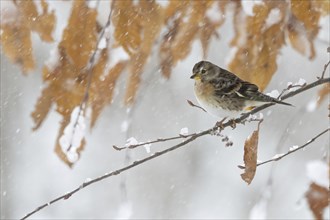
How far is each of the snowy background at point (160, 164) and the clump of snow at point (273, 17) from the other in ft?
32.3

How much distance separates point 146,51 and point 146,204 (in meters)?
11.8

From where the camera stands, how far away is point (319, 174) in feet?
5.43

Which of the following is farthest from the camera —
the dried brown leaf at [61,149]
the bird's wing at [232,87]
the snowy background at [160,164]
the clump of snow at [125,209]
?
the snowy background at [160,164]

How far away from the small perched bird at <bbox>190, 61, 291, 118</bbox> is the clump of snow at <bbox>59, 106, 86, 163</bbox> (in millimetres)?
1078

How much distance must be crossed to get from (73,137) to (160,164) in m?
11.5

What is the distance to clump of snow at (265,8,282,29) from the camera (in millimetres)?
1688

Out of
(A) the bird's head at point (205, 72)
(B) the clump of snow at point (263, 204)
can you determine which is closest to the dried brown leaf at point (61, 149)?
(B) the clump of snow at point (263, 204)

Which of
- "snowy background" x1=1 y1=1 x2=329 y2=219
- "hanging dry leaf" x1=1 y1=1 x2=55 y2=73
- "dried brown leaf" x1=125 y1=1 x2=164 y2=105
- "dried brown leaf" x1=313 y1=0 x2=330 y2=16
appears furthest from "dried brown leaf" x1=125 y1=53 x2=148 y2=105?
"snowy background" x1=1 y1=1 x2=329 y2=219

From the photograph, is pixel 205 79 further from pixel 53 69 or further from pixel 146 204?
pixel 146 204

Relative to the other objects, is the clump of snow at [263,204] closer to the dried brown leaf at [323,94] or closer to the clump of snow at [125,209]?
the dried brown leaf at [323,94]

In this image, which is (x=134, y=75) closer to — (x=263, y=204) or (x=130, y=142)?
(x=130, y=142)

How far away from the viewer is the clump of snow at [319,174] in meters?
1.63

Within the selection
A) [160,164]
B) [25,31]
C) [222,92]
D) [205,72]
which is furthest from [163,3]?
[160,164]

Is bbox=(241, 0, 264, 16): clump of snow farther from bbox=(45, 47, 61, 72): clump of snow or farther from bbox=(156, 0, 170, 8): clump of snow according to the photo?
bbox=(45, 47, 61, 72): clump of snow
